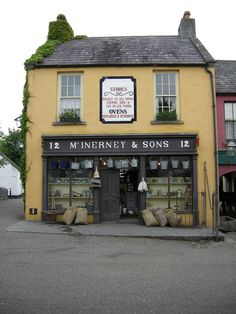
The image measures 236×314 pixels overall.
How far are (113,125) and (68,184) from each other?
3010 millimetres

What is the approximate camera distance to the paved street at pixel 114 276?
5.95 meters

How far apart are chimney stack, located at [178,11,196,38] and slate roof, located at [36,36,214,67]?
2.11 ft

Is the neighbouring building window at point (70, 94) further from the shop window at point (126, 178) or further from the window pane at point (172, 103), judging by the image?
the window pane at point (172, 103)

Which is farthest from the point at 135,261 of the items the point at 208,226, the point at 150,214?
the point at 208,226

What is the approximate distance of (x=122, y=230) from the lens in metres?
14.2

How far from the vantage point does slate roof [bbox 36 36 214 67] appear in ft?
55.1

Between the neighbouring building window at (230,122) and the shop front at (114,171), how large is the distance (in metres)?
2.36

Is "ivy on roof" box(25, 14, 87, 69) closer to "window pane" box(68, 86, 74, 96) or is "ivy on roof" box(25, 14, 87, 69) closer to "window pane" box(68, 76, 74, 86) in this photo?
"window pane" box(68, 76, 74, 86)

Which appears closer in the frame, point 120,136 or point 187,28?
point 120,136

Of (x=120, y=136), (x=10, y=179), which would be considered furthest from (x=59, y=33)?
(x=10, y=179)

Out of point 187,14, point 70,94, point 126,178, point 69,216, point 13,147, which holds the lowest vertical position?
point 69,216

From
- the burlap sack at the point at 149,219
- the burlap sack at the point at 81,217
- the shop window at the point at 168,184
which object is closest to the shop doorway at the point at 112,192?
the shop window at the point at 168,184

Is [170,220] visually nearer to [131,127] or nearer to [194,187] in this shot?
[194,187]

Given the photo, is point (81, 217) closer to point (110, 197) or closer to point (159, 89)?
point (110, 197)
